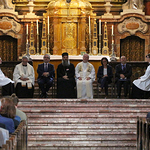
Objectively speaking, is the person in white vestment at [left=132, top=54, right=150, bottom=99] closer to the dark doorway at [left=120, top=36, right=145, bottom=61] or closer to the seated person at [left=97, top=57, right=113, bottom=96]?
the seated person at [left=97, top=57, right=113, bottom=96]

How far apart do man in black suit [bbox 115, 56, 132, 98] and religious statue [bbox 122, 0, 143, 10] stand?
467 cm

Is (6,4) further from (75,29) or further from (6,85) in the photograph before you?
(6,85)

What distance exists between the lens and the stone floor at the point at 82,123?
25.5ft

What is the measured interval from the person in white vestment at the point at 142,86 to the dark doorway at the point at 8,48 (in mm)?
6160

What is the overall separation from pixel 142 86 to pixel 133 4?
5747 millimetres

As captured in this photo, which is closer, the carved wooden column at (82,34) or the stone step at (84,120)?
the stone step at (84,120)

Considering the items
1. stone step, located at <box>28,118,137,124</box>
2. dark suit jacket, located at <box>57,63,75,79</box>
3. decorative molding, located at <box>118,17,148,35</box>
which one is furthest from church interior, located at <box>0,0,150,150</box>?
stone step, located at <box>28,118,137,124</box>

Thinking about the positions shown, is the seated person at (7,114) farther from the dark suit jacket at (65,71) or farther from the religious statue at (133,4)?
the religious statue at (133,4)

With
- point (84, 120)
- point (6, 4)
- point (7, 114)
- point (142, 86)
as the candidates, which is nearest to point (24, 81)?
point (84, 120)

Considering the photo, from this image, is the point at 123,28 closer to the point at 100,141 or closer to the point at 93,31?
the point at 93,31

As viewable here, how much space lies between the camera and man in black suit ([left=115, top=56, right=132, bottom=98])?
411 inches

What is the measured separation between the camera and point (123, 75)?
34.6 feet

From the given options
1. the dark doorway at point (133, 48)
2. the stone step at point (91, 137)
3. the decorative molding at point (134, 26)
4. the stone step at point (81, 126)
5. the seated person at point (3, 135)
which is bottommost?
the stone step at point (91, 137)

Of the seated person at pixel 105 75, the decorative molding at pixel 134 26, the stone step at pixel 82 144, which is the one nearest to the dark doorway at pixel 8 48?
the decorative molding at pixel 134 26
